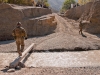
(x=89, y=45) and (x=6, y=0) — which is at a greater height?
(x=6, y=0)

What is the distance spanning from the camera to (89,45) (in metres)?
15.2

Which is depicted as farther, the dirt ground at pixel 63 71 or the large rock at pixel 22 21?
the large rock at pixel 22 21

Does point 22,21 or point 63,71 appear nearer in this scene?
point 63,71

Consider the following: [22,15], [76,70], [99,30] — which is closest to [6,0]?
[22,15]

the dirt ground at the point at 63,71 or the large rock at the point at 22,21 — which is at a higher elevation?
the large rock at the point at 22,21

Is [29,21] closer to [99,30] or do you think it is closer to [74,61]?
[99,30]

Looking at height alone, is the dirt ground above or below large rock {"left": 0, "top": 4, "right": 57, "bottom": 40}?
below

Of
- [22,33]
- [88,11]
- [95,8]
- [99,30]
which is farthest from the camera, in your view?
[88,11]

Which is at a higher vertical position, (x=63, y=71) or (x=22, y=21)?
(x=22, y=21)

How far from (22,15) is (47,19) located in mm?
3172

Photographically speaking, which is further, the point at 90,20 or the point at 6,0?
the point at 6,0

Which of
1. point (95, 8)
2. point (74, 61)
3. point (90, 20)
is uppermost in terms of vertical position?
point (95, 8)

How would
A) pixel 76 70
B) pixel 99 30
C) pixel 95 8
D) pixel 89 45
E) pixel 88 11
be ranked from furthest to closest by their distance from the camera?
pixel 88 11
pixel 95 8
pixel 99 30
pixel 89 45
pixel 76 70

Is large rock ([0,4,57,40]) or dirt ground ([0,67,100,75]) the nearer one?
dirt ground ([0,67,100,75])
